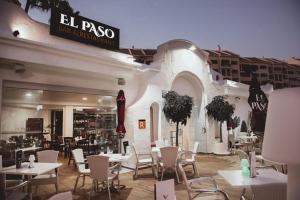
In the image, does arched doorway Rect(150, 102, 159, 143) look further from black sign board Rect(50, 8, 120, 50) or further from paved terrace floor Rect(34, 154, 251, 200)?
black sign board Rect(50, 8, 120, 50)

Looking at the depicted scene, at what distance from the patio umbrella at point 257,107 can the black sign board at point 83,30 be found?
5.04 m

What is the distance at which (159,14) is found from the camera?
32.4 ft

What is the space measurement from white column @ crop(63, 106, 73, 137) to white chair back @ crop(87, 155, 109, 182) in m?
9.08

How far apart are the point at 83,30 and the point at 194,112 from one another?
20.9 feet

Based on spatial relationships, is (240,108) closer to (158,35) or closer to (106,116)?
(158,35)

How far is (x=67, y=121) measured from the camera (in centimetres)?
1319

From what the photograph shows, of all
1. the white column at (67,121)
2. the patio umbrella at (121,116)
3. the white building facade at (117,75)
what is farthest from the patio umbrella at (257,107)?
the white column at (67,121)

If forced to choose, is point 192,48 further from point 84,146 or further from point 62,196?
point 62,196

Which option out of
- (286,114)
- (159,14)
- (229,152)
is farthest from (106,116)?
(286,114)

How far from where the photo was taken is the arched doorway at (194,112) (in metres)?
11.3

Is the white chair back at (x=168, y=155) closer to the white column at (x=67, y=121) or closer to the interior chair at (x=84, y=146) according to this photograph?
the interior chair at (x=84, y=146)

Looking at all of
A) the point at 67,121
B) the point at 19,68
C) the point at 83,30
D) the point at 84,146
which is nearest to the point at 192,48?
the point at 83,30

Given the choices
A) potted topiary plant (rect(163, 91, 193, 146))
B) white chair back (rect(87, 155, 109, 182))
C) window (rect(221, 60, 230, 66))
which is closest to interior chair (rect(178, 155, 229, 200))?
white chair back (rect(87, 155, 109, 182))

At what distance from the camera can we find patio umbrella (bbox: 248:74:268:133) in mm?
4567
